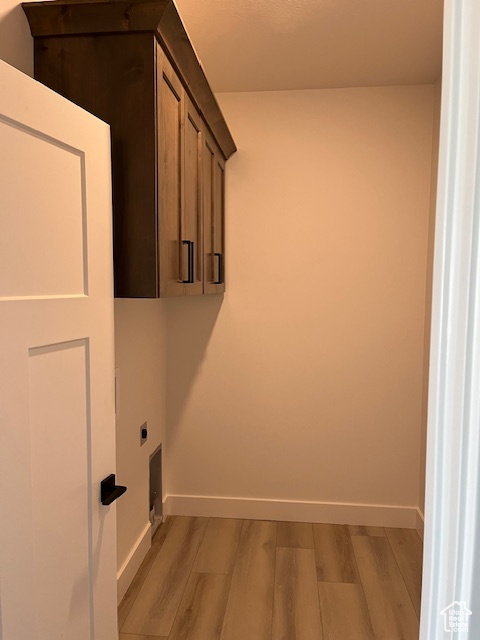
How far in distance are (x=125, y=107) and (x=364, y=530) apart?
107 inches

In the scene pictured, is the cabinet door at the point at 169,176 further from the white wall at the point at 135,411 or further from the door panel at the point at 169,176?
the white wall at the point at 135,411

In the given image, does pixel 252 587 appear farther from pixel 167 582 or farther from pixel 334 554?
pixel 334 554

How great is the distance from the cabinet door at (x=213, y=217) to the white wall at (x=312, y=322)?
0.15 meters

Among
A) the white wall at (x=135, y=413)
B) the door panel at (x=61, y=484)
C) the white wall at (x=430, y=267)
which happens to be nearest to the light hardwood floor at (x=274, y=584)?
the white wall at (x=135, y=413)

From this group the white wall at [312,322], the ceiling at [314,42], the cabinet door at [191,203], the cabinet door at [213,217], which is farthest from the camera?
the white wall at [312,322]

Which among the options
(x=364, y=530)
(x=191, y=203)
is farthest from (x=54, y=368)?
(x=364, y=530)

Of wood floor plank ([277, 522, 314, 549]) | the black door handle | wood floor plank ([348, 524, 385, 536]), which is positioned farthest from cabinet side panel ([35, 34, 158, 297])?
wood floor plank ([348, 524, 385, 536])

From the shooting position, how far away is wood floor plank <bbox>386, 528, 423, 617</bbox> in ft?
7.82

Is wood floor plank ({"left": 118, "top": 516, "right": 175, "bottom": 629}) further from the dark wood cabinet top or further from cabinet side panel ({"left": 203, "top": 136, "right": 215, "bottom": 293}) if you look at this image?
the dark wood cabinet top

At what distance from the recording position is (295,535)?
2.93 meters

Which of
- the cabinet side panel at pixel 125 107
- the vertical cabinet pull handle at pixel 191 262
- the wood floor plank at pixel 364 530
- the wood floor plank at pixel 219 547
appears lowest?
the wood floor plank at pixel 364 530

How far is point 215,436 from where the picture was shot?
3.18 meters

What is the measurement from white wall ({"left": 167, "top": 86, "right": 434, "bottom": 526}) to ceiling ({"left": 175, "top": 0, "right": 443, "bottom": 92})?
182 mm

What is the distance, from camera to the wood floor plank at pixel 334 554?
2.50 metres
